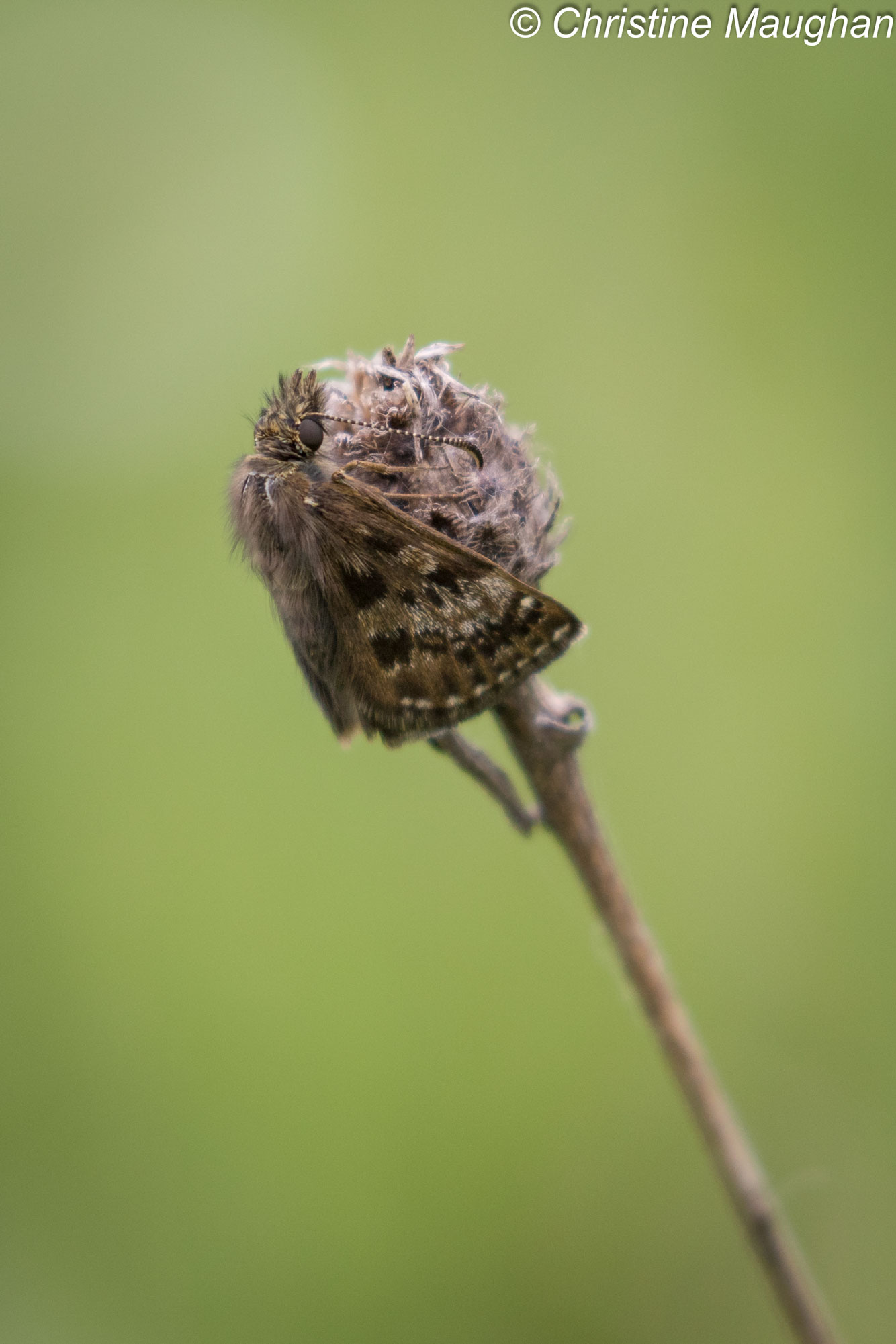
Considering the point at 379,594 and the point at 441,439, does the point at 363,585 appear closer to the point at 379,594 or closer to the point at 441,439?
the point at 379,594

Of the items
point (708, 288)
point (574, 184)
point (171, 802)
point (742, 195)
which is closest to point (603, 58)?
point (574, 184)

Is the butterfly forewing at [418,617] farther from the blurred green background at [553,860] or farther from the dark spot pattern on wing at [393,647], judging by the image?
the blurred green background at [553,860]

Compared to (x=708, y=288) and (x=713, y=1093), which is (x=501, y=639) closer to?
(x=713, y=1093)

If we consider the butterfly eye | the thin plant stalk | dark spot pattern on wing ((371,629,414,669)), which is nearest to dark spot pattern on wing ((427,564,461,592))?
dark spot pattern on wing ((371,629,414,669))

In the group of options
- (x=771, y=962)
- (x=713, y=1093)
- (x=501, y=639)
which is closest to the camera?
(x=501, y=639)

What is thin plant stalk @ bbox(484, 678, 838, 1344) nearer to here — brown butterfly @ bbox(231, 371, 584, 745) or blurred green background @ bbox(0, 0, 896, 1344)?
brown butterfly @ bbox(231, 371, 584, 745)
